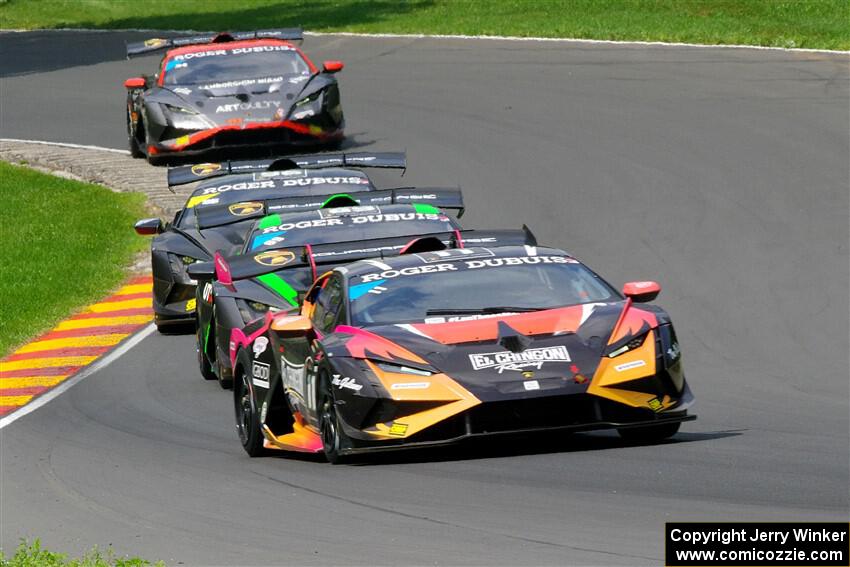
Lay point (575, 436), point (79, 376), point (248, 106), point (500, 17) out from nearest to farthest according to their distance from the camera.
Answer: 1. point (575, 436)
2. point (79, 376)
3. point (248, 106)
4. point (500, 17)

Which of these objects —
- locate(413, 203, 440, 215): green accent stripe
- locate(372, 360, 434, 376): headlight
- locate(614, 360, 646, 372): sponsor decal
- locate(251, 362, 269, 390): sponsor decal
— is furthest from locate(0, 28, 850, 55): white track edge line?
locate(372, 360, 434, 376): headlight

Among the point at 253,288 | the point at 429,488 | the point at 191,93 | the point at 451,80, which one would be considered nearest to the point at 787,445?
the point at 429,488

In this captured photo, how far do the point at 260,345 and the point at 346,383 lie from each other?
5.74 ft

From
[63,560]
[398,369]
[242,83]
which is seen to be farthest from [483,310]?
[242,83]

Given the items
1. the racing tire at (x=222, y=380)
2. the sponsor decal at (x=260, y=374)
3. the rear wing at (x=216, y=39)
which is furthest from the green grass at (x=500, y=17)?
the sponsor decal at (x=260, y=374)

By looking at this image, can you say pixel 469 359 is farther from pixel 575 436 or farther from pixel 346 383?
pixel 575 436

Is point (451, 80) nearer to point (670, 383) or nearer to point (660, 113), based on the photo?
point (660, 113)

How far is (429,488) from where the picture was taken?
8.88m

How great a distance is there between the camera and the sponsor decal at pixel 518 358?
9.29 metres

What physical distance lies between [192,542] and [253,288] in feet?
17.2

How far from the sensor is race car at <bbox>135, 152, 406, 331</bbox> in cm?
1577

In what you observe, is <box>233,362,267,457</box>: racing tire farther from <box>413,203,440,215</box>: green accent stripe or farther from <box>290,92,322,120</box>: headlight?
<box>290,92,322,120</box>: headlight

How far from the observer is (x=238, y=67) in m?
24.2

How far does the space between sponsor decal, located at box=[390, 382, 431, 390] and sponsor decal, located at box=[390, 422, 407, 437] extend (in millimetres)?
186
